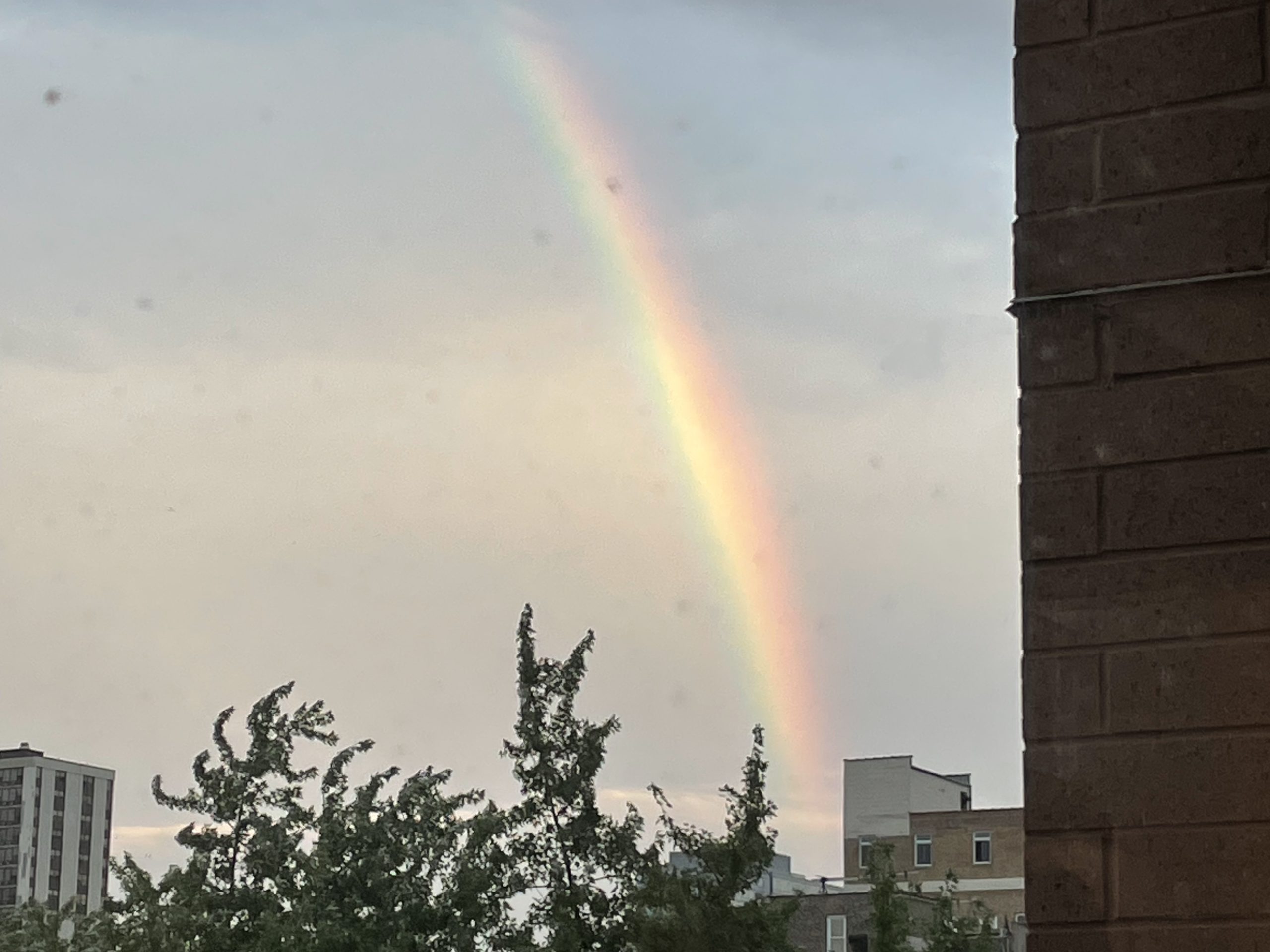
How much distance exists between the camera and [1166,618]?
2.32m

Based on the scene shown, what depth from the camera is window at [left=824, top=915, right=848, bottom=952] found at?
199 ft

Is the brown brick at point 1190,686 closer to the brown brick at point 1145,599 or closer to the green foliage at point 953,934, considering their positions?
the brown brick at point 1145,599

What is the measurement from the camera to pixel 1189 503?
2.34 metres

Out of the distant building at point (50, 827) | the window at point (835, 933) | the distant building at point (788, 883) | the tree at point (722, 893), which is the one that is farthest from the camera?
the distant building at point (50, 827)

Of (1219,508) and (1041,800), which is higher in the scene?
(1219,508)

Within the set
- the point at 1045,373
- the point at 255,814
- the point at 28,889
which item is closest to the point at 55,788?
the point at 28,889

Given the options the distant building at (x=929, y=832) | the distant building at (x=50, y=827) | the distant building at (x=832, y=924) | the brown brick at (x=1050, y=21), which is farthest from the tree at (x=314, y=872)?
the distant building at (x=50, y=827)

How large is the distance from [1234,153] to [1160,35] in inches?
9.2

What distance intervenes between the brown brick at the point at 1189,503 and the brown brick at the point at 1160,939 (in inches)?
19.3

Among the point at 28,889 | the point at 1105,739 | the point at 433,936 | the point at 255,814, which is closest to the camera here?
the point at 1105,739

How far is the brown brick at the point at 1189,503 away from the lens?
231cm

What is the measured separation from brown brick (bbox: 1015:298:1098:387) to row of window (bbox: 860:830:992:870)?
3070 inches

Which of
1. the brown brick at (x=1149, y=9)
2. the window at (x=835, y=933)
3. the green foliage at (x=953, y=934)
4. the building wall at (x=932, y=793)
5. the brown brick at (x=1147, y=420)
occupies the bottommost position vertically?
the window at (x=835, y=933)

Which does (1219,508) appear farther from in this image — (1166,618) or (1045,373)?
(1045,373)
